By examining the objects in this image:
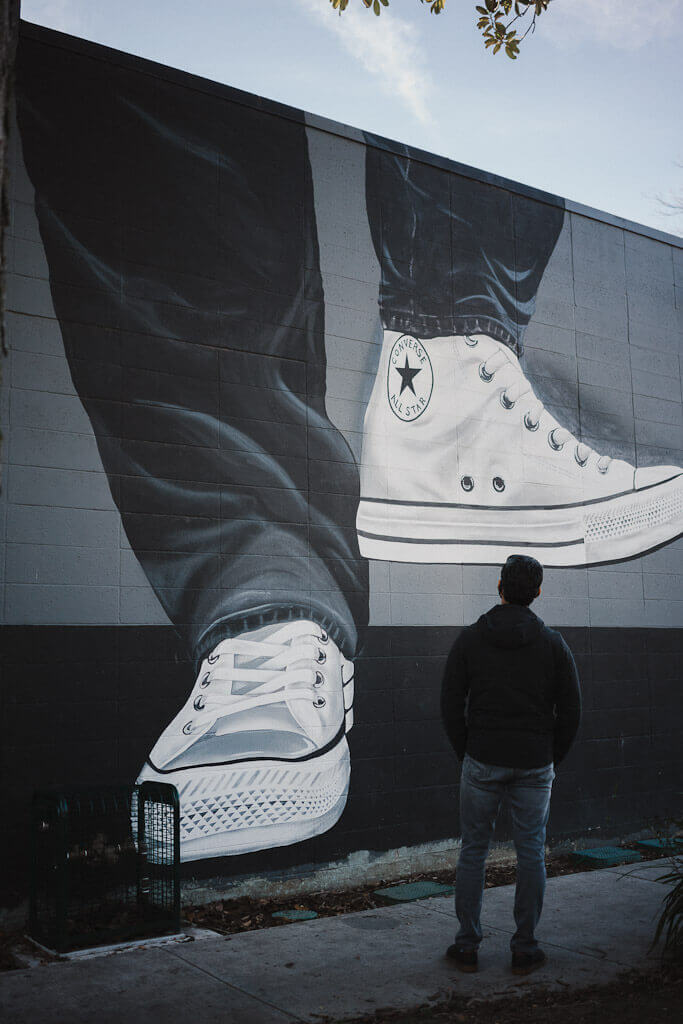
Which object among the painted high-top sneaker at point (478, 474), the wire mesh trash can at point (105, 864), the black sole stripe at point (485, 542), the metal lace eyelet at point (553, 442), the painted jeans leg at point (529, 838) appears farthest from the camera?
the metal lace eyelet at point (553, 442)

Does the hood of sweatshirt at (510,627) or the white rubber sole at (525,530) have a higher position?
the white rubber sole at (525,530)

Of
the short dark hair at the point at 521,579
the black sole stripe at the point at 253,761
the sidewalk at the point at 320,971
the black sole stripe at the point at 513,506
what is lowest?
the sidewalk at the point at 320,971

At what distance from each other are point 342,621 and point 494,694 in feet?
8.30

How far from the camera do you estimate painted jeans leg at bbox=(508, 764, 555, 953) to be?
4.61 metres

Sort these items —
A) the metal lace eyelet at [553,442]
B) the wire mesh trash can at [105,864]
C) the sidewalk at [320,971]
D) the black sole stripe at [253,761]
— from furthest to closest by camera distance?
the metal lace eyelet at [553,442], the black sole stripe at [253,761], the wire mesh trash can at [105,864], the sidewalk at [320,971]

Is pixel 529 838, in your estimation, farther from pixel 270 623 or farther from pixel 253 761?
pixel 270 623

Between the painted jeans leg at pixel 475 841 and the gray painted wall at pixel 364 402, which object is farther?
the gray painted wall at pixel 364 402

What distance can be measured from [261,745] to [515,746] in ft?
8.12

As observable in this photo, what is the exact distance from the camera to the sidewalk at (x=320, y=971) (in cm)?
424

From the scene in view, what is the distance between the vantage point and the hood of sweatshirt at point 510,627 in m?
4.67

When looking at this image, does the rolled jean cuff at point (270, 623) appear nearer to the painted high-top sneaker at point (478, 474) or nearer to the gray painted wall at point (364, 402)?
the gray painted wall at point (364, 402)

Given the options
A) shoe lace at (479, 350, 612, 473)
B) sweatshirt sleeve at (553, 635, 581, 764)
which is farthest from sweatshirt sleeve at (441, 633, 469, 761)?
shoe lace at (479, 350, 612, 473)

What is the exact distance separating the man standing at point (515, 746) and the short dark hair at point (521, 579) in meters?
0.09

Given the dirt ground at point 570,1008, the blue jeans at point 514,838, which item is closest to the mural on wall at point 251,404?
the blue jeans at point 514,838
